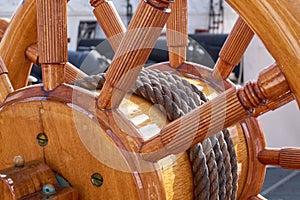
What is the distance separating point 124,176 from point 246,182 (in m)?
0.39

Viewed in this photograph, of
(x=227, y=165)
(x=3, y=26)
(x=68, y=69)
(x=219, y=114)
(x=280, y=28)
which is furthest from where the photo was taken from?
(x=3, y=26)

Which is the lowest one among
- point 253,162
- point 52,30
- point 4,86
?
point 253,162

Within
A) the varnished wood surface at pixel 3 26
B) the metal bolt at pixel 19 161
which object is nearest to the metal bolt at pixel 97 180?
the metal bolt at pixel 19 161

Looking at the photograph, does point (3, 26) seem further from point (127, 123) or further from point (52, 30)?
point (127, 123)

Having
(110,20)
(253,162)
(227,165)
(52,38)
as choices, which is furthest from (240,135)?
(52,38)

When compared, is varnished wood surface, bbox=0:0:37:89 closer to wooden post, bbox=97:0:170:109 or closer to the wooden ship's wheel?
the wooden ship's wheel

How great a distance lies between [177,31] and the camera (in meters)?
1.04

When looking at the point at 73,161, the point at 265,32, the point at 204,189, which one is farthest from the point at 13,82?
the point at 265,32

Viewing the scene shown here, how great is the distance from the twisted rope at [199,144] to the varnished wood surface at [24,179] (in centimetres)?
16

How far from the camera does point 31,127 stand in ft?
Answer: 2.52

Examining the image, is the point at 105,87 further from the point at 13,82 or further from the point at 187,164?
the point at 13,82

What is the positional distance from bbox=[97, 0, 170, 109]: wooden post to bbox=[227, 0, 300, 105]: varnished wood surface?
0.41 feet

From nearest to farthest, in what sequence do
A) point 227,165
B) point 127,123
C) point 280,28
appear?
point 280,28
point 127,123
point 227,165

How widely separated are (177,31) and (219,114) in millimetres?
462
